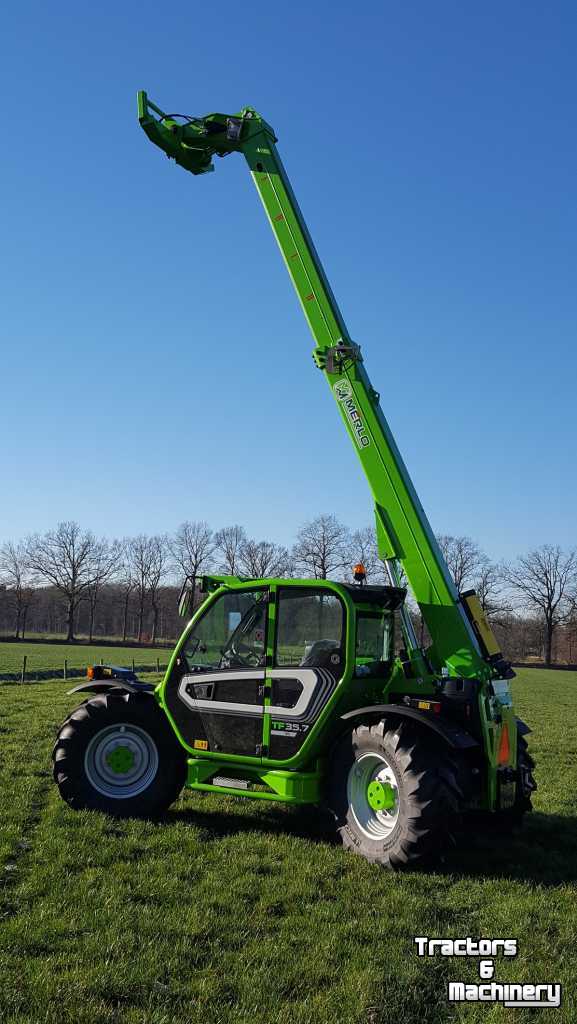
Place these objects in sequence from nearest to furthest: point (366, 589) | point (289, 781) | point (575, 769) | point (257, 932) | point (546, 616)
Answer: point (257, 932), point (289, 781), point (366, 589), point (575, 769), point (546, 616)

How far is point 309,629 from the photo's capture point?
24.6 feet

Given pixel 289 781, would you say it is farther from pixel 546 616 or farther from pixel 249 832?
pixel 546 616

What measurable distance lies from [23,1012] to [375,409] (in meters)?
5.86

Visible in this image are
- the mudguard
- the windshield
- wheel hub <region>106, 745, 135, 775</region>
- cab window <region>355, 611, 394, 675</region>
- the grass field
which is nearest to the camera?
the grass field

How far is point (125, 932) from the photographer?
4.95m

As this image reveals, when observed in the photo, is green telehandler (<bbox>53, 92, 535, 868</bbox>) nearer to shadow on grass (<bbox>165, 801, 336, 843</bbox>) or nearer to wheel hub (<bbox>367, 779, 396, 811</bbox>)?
wheel hub (<bbox>367, 779, 396, 811</bbox>)

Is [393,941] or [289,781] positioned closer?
[393,941]

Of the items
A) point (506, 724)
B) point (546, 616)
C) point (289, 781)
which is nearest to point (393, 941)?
point (289, 781)

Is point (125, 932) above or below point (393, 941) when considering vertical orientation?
above

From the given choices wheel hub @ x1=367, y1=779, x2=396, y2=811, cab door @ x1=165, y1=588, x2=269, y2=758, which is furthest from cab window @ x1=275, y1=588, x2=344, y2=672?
wheel hub @ x1=367, y1=779, x2=396, y2=811

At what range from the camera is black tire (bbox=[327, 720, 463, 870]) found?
640 centimetres

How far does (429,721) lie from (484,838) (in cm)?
218

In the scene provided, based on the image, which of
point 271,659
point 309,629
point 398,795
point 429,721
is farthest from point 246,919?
point 309,629

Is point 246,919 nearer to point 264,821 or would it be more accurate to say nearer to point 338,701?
point 338,701
